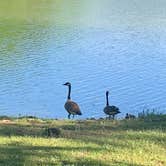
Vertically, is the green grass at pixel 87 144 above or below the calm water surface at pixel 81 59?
below

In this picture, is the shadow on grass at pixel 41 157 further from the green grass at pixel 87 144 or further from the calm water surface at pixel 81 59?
the calm water surface at pixel 81 59

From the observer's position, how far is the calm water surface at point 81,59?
981 inches

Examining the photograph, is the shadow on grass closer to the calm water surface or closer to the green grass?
the green grass

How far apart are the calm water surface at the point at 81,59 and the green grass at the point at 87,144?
10.3 meters

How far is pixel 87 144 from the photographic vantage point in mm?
9516

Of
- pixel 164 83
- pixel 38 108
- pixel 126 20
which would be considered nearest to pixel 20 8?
pixel 126 20

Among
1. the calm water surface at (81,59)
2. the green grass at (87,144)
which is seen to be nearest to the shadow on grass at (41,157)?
the green grass at (87,144)

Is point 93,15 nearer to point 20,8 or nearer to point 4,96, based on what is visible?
point 20,8

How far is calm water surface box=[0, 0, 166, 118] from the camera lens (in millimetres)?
24922

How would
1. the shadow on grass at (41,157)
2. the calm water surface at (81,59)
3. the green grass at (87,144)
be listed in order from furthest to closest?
the calm water surface at (81,59) < the green grass at (87,144) < the shadow on grass at (41,157)

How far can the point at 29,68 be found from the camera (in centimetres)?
3158

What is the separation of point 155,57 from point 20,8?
29.4 metres

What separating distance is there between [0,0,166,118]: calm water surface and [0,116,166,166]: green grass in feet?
33.6

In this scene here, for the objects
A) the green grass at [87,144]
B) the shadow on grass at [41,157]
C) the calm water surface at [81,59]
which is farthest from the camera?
the calm water surface at [81,59]
